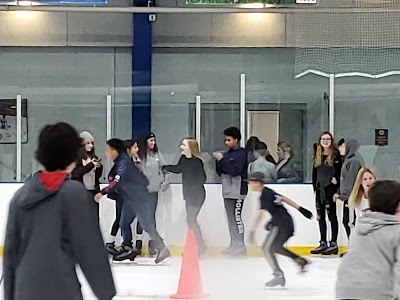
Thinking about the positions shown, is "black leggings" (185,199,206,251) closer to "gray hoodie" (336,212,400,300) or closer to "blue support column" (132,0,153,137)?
"blue support column" (132,0,153,137)

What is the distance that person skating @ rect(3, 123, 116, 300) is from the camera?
2.46 m

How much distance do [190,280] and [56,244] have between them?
12.9ft

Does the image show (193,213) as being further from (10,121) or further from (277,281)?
(277,281)

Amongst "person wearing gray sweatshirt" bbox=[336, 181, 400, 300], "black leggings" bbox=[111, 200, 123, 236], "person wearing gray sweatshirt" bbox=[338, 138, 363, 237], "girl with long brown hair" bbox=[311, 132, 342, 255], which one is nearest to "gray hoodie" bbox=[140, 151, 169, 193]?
"black leggings" bbox=[111, 200, 123, 236]

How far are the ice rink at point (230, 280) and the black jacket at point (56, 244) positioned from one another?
365 centimetres

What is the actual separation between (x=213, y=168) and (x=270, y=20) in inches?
110

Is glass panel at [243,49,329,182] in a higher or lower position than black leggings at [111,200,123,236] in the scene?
higher

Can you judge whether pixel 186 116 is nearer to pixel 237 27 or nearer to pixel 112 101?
pixel 112 101

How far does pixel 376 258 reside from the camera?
321 centimetres

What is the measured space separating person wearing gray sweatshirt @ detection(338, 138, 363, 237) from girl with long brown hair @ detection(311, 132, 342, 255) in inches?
3.9

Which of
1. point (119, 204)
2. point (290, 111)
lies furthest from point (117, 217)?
point (290, 111)

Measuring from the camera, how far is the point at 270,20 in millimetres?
12266

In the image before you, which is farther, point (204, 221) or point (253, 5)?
point (253, 5)

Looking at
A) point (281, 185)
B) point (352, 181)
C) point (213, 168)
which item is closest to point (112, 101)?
point (213, 168)
